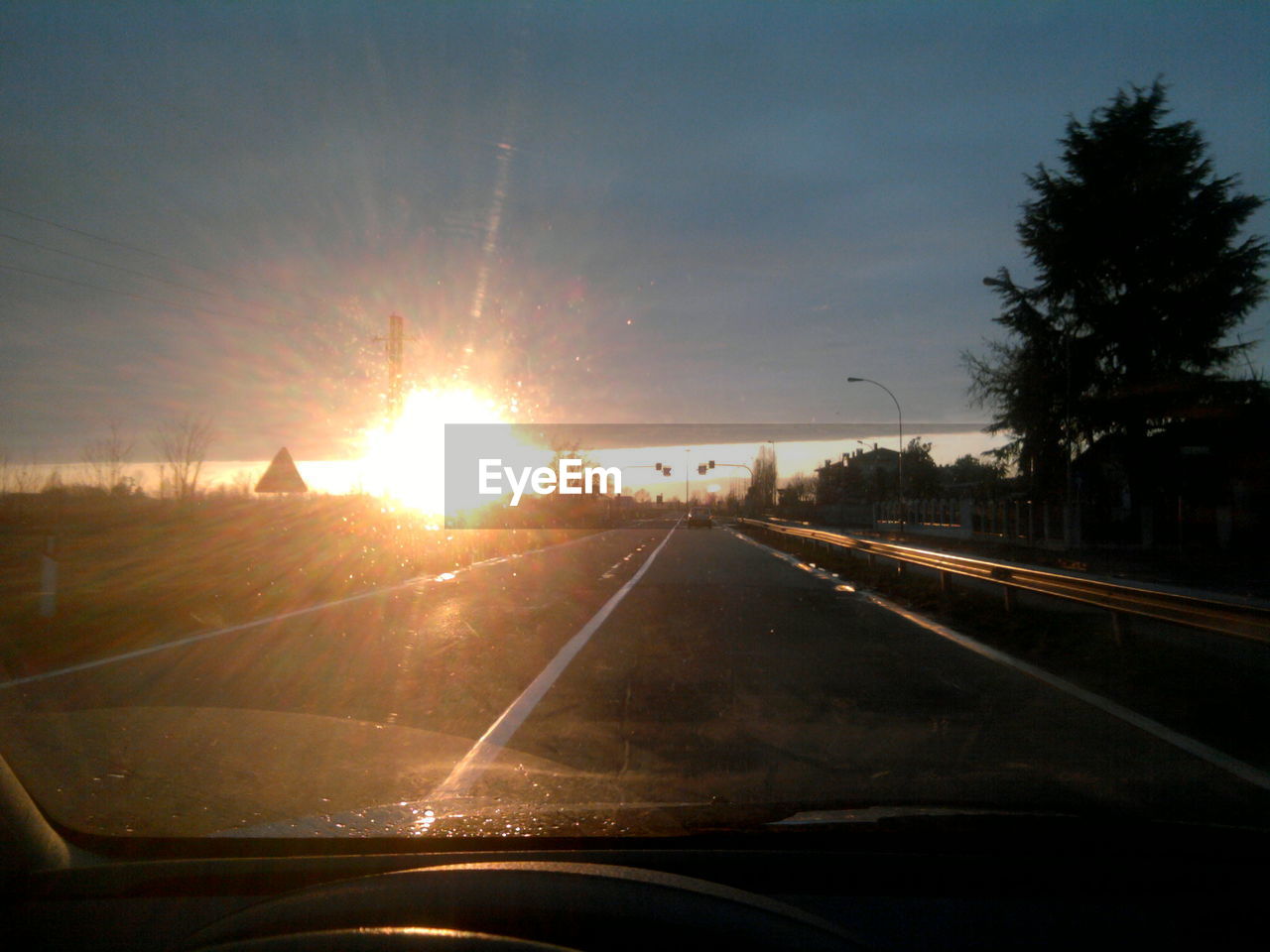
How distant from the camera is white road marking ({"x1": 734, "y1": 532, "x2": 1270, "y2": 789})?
604 cm

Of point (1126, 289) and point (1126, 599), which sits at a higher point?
point (1126, 289)

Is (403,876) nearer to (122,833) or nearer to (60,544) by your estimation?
(122,833)

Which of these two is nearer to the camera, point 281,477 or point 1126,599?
point 1126,599

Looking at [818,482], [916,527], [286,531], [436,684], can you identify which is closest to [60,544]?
[286,531]

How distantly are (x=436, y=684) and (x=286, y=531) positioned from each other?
35.9 meters

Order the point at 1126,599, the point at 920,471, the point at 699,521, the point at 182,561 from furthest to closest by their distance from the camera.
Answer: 1. the point at 920,471
2. the point at 699,521
3. the point at 182,561
4. the point at 1126,599

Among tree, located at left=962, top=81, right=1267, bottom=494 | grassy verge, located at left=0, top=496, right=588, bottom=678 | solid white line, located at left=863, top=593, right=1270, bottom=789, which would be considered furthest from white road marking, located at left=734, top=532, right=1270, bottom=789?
tree, located at left=962, top=81, right=1267, bottom=494

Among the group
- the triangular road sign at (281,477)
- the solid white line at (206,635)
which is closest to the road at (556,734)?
the solid white line at (206,635)

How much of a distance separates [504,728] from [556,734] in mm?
459

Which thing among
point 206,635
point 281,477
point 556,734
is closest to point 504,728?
point 556,734

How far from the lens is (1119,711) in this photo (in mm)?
7949

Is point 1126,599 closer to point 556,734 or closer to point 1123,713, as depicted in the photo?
point 1123,713

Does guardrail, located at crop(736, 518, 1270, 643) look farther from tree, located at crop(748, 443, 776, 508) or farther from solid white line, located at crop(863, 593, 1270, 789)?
tree, located at crop(748, 443, 776, 508)

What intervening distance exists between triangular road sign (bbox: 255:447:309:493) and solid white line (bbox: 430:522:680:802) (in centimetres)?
1873
